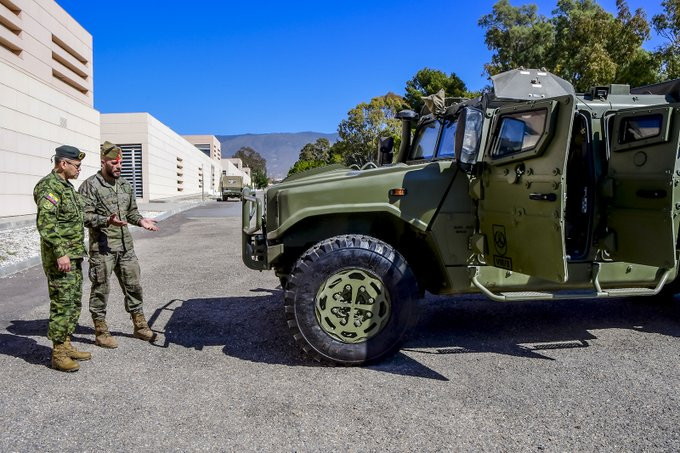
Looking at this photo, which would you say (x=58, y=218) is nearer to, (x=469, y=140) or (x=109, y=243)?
(x=109, y=243)

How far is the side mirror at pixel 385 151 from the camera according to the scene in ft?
20.0

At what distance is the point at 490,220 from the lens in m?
4.30

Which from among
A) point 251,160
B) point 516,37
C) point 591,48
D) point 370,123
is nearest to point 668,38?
point 591,48

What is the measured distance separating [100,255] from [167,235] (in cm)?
1038

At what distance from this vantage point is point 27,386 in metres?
3.82

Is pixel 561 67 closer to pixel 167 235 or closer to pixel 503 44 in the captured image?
pixel 503 44

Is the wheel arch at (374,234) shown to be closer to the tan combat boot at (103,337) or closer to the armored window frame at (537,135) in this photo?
the armored window frame at (537,135)

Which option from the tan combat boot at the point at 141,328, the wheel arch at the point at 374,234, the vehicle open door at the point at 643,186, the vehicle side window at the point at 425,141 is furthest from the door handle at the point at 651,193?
the tan combat boot at the point at 141,328

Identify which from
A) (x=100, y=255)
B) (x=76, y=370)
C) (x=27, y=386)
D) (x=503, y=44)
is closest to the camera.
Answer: (x=27, y=386)

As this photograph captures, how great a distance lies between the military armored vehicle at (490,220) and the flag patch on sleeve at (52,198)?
1473mm

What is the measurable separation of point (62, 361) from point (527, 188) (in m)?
3.62

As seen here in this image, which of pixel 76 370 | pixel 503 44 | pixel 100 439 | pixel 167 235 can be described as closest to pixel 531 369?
pixel 100 439

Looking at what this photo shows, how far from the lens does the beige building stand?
1983 centimetres

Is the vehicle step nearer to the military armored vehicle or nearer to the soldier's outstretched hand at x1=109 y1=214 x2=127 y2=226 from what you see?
the military armored vehicle
